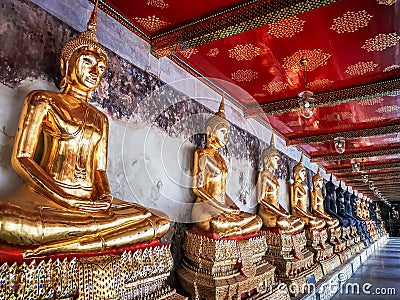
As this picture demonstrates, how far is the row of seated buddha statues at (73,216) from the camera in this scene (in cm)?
166

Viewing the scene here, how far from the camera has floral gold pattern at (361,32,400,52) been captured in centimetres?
322

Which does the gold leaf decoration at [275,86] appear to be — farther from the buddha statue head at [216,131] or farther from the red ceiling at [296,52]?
the buddha statue head at [216,131]

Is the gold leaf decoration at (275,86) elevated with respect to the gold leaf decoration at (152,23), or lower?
lower

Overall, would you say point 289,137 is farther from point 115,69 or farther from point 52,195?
point 52,195

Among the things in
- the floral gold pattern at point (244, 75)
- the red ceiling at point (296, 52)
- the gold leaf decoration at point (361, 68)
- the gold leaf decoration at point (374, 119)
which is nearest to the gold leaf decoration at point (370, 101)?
the red ceiling at point (296, 52)

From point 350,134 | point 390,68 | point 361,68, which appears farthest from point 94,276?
point 350,134

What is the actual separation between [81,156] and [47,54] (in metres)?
0.79

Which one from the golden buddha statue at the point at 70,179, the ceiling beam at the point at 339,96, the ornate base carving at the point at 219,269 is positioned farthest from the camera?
the ceiling beam at the point at 339,96

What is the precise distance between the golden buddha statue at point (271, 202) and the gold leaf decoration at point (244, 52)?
226 centimetres

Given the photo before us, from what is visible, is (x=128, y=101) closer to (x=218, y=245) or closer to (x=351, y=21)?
(x=218, y=245)

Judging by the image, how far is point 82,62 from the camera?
92.8 inches

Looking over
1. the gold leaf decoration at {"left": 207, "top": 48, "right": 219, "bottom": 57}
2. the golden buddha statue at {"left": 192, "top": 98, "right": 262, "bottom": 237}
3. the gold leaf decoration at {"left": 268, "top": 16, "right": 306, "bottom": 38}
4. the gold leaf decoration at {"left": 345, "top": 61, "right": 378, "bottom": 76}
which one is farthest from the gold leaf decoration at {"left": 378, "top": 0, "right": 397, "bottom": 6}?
the golden buddha statue at {"left": 192, "top": 98, "right": 262, "bottom": 237}

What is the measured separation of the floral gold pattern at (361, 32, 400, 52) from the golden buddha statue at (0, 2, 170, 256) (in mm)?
2643

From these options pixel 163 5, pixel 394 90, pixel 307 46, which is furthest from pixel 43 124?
pixel 394 90
